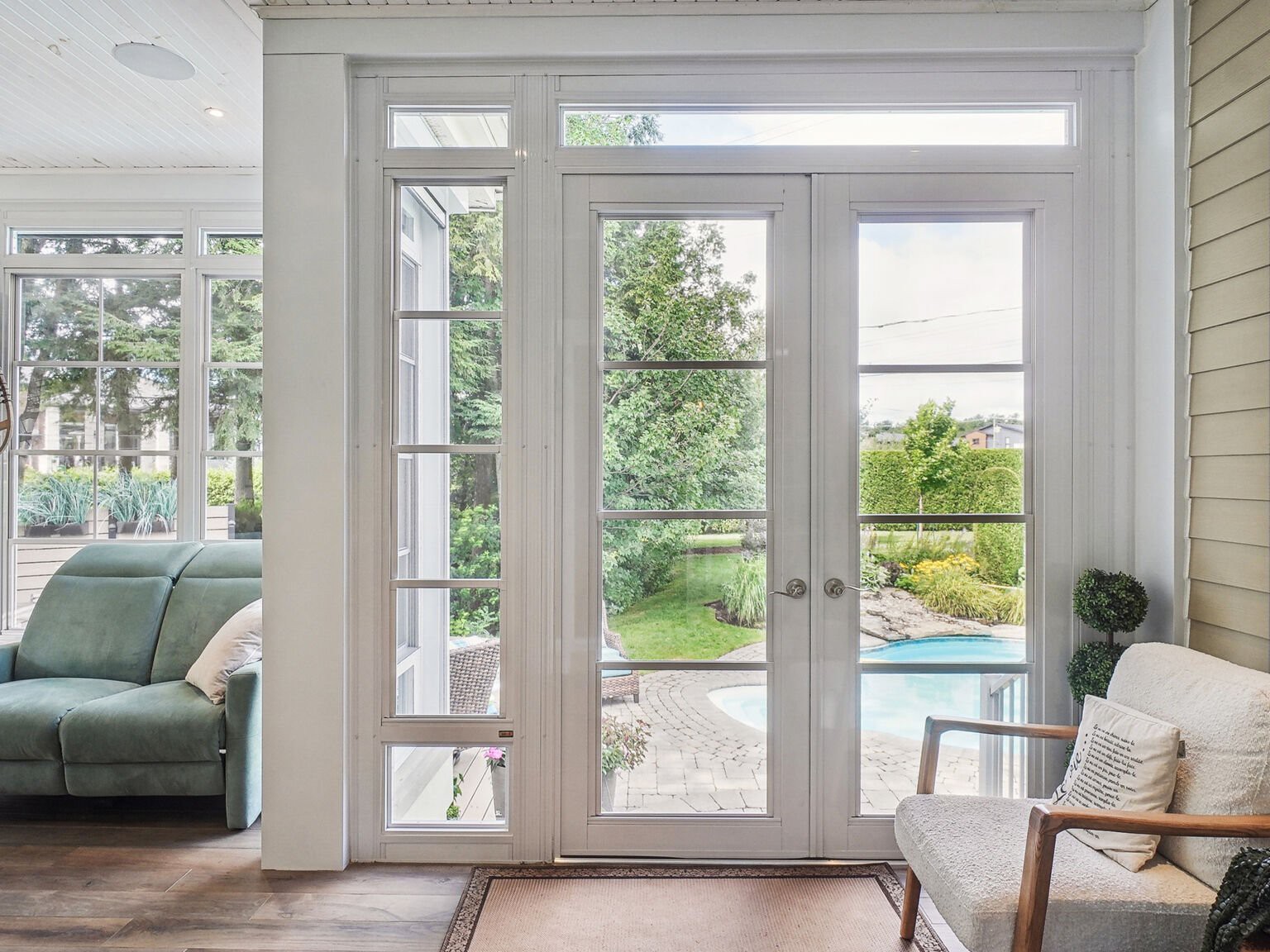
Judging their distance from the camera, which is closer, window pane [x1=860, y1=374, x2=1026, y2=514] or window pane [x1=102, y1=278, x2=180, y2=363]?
window pane [x1=860, y1=374, x2=1026, y2=514]

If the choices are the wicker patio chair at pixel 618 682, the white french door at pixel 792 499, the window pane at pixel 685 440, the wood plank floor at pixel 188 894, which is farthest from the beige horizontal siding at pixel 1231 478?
the wood plank floor at pixel 188 894

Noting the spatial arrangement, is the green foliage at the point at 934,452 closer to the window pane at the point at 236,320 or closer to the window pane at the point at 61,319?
the window pane at the point at 236,320

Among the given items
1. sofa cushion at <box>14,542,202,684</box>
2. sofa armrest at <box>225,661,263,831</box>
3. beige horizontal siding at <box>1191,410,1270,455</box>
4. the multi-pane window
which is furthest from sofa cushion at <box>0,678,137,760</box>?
beige horizontal siding at <box>1191,410,1270,455</box>

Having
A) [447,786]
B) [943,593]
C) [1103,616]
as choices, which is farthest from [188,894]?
[1103,616]

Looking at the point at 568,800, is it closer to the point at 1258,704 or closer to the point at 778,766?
the point at 778,766

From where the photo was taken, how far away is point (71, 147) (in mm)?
3266

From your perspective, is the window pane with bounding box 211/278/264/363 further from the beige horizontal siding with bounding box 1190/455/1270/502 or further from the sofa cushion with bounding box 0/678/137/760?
the beige horizontal siding with bounding box 1190/455/1270/502

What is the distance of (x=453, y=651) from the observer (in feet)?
7.99

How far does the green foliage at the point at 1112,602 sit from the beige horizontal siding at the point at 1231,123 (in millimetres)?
1264

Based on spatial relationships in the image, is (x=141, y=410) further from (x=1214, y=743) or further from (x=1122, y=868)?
(x=1214, y=743)

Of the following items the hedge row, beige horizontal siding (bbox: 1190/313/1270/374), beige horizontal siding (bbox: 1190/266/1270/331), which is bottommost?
the hedge row

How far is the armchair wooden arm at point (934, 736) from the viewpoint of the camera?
197 cm

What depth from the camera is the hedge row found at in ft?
7.89

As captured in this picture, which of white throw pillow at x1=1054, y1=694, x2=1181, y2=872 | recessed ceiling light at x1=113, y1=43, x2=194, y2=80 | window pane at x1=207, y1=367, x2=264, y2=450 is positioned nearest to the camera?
white throw pillow at x1=1054, y1=694, x2=1181, y2=872
